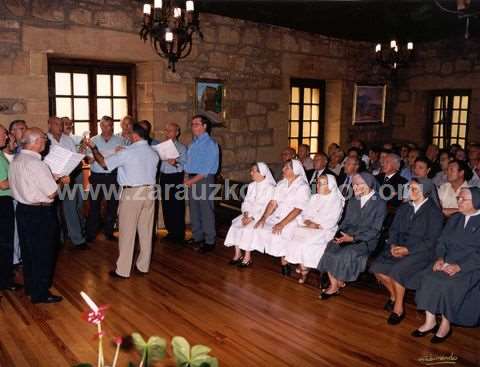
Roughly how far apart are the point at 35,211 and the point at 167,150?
2.04 metres

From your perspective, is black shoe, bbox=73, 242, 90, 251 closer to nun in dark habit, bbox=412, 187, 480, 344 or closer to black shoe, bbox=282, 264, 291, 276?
black shoe, bbox=282, 264, 291, 276

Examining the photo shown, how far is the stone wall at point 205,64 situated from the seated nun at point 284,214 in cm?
235

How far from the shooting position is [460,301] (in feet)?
11.7

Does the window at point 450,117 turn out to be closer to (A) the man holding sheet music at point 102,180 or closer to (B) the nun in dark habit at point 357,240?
(B) the nun in dark habit at point 357,240

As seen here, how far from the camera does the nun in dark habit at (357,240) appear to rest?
4375 millimetres

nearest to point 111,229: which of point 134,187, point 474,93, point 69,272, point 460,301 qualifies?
point 69,272

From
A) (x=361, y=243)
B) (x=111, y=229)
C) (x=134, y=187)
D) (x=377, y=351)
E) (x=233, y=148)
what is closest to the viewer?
(x=377, y=351)

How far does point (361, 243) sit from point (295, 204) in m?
0.93

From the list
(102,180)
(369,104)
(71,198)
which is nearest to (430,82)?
(369,104)

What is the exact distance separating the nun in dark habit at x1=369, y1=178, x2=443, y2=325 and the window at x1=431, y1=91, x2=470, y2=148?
5.84 m

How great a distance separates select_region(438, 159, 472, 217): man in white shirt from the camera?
493cm

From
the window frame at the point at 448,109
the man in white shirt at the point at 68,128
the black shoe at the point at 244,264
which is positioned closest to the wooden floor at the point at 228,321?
the black shoe at the point at 244,264

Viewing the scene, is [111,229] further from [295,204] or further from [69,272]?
[295,204]

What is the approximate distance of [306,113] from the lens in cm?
903
